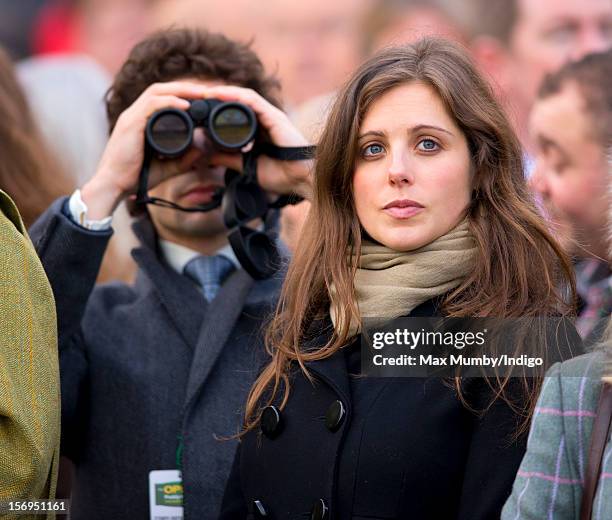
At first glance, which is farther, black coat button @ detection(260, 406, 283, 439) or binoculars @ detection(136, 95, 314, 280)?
binoculars @ detection(136, 95, 314, 280)

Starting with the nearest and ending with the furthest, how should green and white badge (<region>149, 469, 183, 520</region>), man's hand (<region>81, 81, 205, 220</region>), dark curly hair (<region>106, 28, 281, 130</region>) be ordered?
green and white badge (<region>149, 469, 183, 520</region>) → man's hand (<region>81, 81, 205, 220</region>) → dark curly hair (<region>106, 28, 281, 130</region>)

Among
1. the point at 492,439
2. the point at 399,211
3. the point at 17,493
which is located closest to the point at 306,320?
the point at 399,211

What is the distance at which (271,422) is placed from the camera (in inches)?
107

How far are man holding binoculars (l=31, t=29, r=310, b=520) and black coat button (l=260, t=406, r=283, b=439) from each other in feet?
1.26

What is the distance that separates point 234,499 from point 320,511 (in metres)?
0.37

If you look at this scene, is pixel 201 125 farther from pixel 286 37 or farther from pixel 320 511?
pixel 286 37

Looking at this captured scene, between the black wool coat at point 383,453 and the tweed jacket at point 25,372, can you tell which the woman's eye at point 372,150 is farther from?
the tweed jacket at point 25,372

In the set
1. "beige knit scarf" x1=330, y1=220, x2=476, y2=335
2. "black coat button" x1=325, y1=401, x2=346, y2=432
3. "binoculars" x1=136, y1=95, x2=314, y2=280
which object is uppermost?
"binoculars" x1=136, y1=95, x2=314, y2=280

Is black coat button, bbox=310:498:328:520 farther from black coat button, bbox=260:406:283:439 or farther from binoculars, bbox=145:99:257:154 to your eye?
binoculars, bbox=145:99:257:154

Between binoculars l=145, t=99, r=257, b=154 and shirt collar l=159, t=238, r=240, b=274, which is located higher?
binoculars l=145, t=99, r=257, b=154

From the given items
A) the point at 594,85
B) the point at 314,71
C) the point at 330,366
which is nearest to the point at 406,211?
the point at 330,366

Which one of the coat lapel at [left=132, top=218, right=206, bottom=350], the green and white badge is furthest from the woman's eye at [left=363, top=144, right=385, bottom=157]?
the green and white badge

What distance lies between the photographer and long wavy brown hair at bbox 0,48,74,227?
3.96 metres

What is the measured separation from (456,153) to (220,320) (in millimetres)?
886
